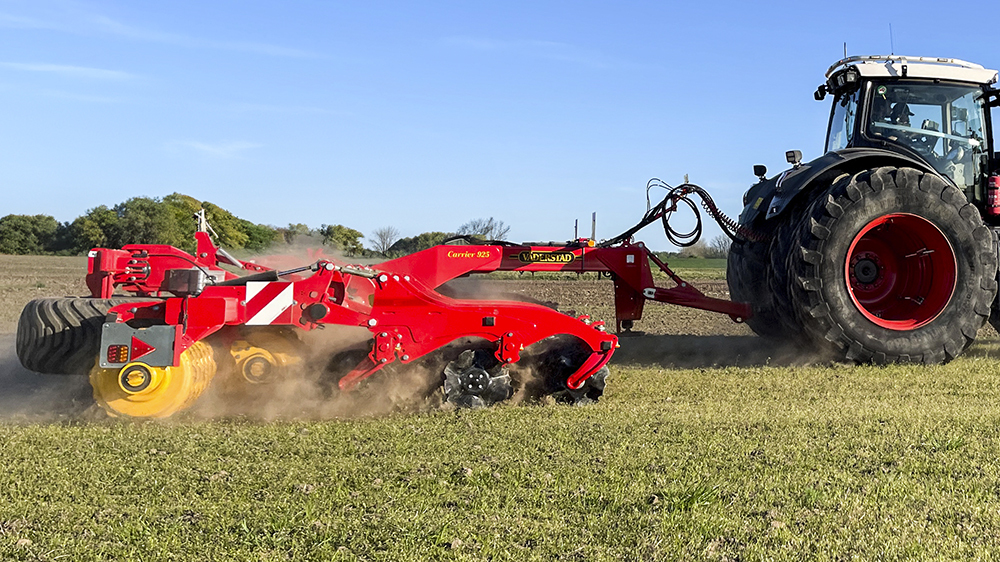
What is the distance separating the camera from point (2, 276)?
19922mm

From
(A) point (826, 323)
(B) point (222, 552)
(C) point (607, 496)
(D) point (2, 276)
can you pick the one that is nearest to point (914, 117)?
(A) point (826, 323)

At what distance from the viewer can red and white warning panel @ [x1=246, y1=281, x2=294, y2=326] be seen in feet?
16.3

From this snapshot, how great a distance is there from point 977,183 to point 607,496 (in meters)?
6.18

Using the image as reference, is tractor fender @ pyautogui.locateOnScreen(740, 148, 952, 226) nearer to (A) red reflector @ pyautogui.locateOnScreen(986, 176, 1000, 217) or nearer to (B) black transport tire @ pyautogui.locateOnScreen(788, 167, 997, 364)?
(B) black transport tire @ pyautogui.locateOnScreen(788, 167, 997, 364)

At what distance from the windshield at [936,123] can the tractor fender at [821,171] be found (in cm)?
27

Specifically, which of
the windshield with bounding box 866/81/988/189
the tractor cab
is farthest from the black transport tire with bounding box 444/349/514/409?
the windshield with bounding box 866/81/988/189

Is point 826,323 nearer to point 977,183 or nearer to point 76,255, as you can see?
point 977,183

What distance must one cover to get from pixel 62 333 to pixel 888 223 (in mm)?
6522

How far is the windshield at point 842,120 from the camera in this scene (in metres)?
7.64

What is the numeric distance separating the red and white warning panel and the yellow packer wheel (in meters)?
0.49

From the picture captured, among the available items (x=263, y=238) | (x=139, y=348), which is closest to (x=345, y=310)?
(x=139, y=348)

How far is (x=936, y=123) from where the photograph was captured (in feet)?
24.5

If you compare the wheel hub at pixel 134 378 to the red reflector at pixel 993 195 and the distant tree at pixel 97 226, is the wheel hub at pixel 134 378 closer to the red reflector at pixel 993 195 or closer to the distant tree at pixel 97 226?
the red reflector at pixel 993 195

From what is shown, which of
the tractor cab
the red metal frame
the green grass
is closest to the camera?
the green grass
